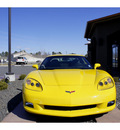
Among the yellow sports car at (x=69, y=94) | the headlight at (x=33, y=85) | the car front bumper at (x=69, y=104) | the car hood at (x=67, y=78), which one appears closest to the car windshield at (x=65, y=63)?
the car hood at (x=67, y=78)

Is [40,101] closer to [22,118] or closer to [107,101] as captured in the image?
[22,118]

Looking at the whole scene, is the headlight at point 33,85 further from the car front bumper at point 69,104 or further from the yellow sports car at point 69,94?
the car front bumper at point 69,104

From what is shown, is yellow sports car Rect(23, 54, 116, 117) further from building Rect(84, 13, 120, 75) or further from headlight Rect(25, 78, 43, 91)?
building Rect(84, 13, 120, 75)

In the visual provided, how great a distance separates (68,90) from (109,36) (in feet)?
26.8

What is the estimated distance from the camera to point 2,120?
9.31 feet

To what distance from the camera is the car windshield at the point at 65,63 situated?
387 centimetres

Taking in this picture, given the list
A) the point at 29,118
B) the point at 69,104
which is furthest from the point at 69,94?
the point at 29,118

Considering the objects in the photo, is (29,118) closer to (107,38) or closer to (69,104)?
(69,104)

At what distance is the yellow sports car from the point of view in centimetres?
249

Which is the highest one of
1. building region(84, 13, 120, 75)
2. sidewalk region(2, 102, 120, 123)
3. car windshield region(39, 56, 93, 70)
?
building region(84, 13, 120, 75)

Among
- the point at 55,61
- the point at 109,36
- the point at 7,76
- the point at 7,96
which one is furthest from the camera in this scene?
the point at 109,36

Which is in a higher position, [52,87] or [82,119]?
[52,87]

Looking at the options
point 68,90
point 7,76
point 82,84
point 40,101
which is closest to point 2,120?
point 40,101

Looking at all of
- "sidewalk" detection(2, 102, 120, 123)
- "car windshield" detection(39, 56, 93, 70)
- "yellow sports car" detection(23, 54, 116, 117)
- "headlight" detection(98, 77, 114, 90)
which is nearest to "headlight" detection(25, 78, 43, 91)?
"yellow sports car" detection(23, 54, 116, 117)
